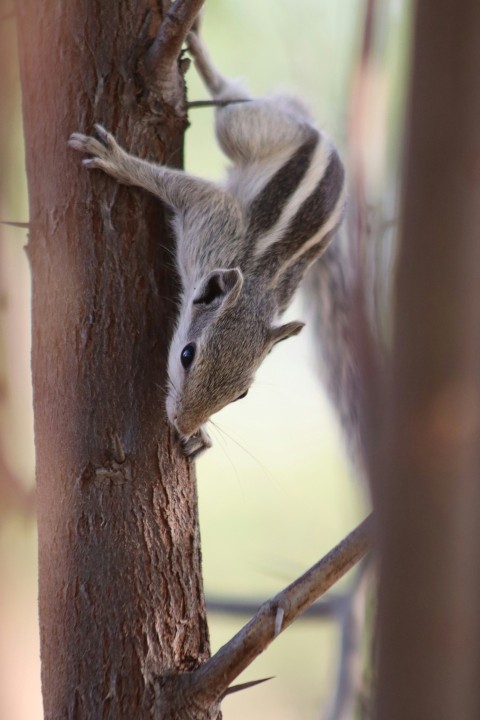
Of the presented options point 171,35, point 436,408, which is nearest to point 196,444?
point 171,35

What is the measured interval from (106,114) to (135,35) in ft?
0.57

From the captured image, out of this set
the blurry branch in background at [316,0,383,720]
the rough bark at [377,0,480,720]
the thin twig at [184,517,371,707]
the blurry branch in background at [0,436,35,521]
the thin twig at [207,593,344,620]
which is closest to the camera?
the rough bark at [377,0,480,720]

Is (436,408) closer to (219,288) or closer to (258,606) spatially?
(258,606)

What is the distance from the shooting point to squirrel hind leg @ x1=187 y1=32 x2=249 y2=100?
2.95 metres

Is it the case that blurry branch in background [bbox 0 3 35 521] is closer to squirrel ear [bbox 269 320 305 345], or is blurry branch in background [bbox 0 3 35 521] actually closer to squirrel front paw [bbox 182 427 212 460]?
squirrel front paw [bbox 182 427 212 460]

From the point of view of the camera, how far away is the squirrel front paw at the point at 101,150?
174cm

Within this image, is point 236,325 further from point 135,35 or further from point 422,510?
point 422,510

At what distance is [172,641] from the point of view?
5.26 ft

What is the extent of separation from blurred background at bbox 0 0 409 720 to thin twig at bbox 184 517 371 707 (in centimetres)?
8

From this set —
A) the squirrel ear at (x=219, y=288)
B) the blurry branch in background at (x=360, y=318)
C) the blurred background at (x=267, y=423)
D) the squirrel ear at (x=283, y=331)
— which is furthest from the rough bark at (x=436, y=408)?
the squirrel ear at (x=283, y=331)

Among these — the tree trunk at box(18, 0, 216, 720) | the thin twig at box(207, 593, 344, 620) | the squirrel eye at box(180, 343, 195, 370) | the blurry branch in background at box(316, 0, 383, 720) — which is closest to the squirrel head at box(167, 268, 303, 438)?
the squirrel eye at box(180, 343, 195, 370)

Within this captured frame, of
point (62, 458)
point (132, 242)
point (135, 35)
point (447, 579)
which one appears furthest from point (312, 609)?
point (447, 579)

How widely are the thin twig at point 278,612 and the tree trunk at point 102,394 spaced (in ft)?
0.41

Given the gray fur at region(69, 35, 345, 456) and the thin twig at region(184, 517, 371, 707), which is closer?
the thin twig at region(184, 517, 371, 707)
